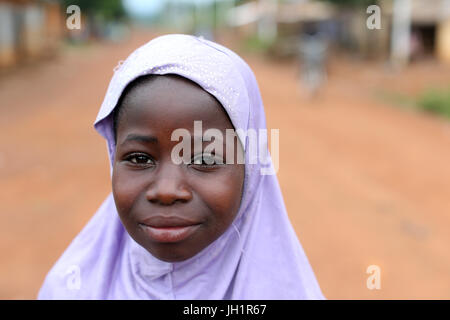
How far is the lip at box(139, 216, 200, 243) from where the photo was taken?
138cm

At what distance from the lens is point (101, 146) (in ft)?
27.4

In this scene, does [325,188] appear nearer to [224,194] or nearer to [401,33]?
[224,194]

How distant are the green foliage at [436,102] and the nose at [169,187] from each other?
10.6 meters

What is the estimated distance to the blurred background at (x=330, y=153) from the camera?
4371mm

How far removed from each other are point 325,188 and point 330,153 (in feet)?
5.69

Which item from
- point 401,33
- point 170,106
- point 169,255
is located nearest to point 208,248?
point 169,255

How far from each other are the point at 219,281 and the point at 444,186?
5.36 metres

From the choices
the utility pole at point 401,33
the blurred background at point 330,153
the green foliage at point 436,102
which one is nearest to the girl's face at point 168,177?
the blurred background at point 330,153

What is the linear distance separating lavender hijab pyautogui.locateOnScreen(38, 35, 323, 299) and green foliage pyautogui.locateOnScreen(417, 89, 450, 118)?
1021 centimetres

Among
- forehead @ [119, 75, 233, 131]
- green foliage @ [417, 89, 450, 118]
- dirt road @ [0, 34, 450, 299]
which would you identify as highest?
forehead @ [119, 75, 233, 131]

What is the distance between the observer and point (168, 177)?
136cm
